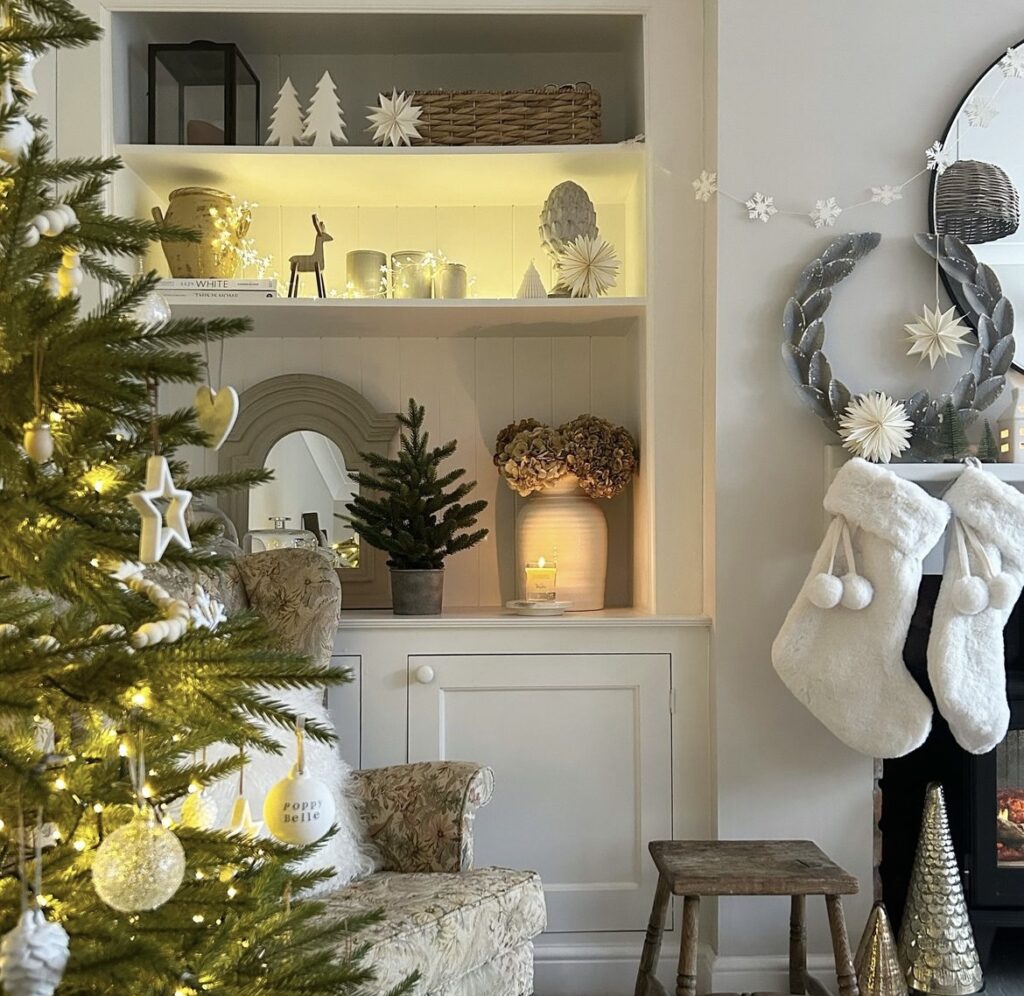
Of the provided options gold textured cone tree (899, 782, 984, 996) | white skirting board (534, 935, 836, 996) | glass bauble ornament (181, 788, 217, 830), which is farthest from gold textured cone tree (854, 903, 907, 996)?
glass bauble ornament (181, 788, 217, 830)

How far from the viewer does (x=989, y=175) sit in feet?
8.08

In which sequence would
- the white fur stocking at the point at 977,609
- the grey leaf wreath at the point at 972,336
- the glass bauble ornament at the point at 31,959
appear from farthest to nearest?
the grey leaf wreath at the point at 972,336 → the white fur stocking at the point at 977,609 → the glass bauble ornament at the point at 31,959

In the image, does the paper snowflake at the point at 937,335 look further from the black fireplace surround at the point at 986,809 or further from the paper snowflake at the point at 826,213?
the black fireplace surround at the point at 986,809

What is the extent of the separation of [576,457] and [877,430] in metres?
0.71

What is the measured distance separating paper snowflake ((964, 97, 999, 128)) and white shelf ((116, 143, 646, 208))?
0.72 m

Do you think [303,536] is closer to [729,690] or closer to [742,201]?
[729,690]

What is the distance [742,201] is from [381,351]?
103 centimetres

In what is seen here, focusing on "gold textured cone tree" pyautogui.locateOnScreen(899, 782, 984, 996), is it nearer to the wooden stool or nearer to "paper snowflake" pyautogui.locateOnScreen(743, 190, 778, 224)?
the wooden stool

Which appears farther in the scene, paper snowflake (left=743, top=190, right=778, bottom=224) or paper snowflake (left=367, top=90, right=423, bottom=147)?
paper snowflake (left=367, top=90, right=423, bottom=147)

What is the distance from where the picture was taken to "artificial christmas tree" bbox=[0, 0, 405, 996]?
40.2 inches

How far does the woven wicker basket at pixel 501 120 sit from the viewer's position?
2.70 meters

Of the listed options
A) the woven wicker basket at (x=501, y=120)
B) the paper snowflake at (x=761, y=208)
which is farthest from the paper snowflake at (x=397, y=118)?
the paper snowflake at (x=761, y=208)

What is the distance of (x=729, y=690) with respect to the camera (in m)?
2.49

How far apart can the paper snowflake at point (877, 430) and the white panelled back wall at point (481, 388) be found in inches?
29.4
